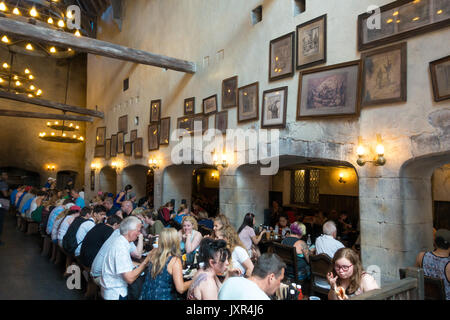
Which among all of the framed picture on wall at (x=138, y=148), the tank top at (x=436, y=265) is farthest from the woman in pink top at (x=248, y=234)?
the framed picture on wall at (x=138, y=148)

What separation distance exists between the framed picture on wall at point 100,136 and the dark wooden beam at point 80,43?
7300mm

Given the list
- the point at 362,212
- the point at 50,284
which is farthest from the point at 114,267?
the point at 362,212

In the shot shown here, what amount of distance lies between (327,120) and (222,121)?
2.96 meters

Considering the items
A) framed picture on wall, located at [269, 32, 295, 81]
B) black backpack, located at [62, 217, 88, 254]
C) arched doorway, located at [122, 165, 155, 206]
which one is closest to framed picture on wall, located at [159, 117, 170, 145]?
arched doorway, located at [122, 165, 155, 206]

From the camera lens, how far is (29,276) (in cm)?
534

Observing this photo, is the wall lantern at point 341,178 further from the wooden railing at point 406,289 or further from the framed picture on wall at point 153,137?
the wooden railing at point 406,289

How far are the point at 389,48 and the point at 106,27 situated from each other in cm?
1438

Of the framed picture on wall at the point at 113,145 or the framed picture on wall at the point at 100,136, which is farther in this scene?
the framed picture on wall at the point at 100,136

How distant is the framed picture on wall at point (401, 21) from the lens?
13.0ft

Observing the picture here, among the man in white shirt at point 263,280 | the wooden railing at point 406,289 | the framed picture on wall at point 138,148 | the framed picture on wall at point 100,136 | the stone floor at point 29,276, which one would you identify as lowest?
the stone floor at point 29,276

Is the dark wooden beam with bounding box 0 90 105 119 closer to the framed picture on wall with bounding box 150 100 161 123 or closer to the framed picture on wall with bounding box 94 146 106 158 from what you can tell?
the framed picture on wall with bounding box 94 146 106 158

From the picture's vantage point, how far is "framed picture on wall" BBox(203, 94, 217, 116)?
7.83 m

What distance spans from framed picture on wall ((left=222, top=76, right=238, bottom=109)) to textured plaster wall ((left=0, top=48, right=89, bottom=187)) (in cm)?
1502

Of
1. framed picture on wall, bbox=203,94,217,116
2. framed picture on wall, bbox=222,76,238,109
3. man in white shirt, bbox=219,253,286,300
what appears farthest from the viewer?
framed picture on wall, bbox=203,94,217,116
